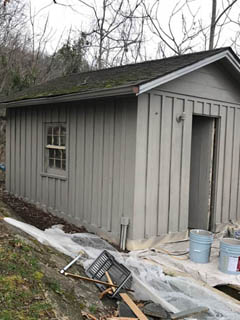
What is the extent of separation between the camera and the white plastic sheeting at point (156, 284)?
11.3 feet

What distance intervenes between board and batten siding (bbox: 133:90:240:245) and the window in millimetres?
2269

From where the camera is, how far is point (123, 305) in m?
3.15

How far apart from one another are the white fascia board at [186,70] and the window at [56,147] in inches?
105

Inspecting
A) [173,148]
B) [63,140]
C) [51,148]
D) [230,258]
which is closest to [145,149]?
[173,148]

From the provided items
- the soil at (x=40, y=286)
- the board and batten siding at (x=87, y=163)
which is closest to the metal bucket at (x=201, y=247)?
the board and batten siding at (x=87, y=163)

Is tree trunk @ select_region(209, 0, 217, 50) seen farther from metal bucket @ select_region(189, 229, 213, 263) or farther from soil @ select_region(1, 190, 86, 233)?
metal bucket @ select_region(189, 229, 213, 263)

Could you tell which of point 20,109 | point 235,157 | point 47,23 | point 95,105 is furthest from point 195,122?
point 47,23

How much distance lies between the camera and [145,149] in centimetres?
516

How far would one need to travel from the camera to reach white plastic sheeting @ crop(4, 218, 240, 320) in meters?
3.43

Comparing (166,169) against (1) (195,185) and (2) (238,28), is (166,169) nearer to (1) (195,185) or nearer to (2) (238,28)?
(1) (195,185)

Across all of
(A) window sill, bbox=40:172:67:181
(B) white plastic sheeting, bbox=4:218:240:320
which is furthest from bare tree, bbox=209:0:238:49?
(B) white plastic sheeting, bbox=4:218:240:320

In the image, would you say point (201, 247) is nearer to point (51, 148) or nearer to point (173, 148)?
point (173, 148)

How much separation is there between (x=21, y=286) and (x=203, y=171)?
4674mm

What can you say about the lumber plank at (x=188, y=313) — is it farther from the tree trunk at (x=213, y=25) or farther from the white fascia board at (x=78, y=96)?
the tree trunk at (x=213, y=25)
